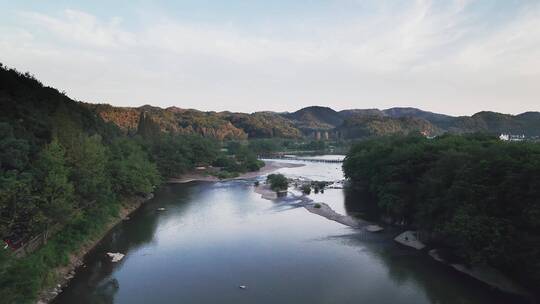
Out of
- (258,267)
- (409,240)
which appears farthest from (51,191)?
(409,240)

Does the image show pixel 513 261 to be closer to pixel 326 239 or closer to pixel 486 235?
pixel 486 235

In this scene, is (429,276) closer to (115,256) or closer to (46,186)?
(115,256)

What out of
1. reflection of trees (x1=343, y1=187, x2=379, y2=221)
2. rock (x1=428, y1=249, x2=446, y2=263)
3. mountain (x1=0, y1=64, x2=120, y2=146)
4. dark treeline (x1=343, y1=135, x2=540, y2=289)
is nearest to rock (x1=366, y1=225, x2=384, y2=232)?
dark treeline (x1=343, y1=135, x2=540, y2=289)

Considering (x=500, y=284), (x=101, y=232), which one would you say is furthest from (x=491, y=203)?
(x=101, y=232)

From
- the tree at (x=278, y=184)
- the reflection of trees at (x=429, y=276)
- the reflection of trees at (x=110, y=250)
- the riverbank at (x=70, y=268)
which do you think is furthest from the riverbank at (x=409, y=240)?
the riverbank at (x=70, y=268)

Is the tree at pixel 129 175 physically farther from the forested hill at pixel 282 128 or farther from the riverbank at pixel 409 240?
the forested hill at pixel 282 128

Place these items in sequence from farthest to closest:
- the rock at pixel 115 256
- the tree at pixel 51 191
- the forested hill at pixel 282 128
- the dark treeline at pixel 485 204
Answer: the forested hill at pixel 282 128 < the rock at pixel 115 256 < the tree at pixel 51 191 < the dark treeline at pixel 485 204
